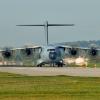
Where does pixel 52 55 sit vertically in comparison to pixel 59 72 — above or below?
above

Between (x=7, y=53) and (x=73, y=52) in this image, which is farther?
(x=73, y=52)

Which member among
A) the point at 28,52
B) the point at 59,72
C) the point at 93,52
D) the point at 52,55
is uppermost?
the point at 93,52

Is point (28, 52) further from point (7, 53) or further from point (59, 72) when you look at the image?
point (59, 72)

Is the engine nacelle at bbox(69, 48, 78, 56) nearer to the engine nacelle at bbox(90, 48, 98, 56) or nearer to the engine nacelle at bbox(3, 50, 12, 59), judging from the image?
the engine nacelle at bbox(90, 48, 98, 56)

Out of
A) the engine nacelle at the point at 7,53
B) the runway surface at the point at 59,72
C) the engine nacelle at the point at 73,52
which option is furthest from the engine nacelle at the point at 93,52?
the runway surface at the point at 59,72

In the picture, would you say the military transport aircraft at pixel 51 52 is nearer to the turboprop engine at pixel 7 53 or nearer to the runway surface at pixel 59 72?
the turboprop engine at pixel 7 53

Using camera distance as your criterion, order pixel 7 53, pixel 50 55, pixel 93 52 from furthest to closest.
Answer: pixel 7 53 < pixel 93 52 < pixel 50 55

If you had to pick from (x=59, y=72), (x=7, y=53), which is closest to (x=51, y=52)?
(x=7, y=53)

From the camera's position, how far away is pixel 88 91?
3366 cm

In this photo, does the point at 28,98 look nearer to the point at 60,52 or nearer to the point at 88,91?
the point at 88,91

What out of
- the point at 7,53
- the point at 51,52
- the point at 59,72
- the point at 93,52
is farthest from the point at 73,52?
the point at 59,72

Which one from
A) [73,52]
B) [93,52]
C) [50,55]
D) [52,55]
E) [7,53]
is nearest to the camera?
[50,55]

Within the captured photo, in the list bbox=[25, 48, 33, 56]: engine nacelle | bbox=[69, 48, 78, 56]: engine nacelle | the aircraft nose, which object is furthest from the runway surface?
bbox=[25, 48, 33, 56]: engine nacelle

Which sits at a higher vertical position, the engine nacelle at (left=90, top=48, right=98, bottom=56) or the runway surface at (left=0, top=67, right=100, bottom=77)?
the engine nacelle at (left=90, top=48, right=98, bottom=56)
